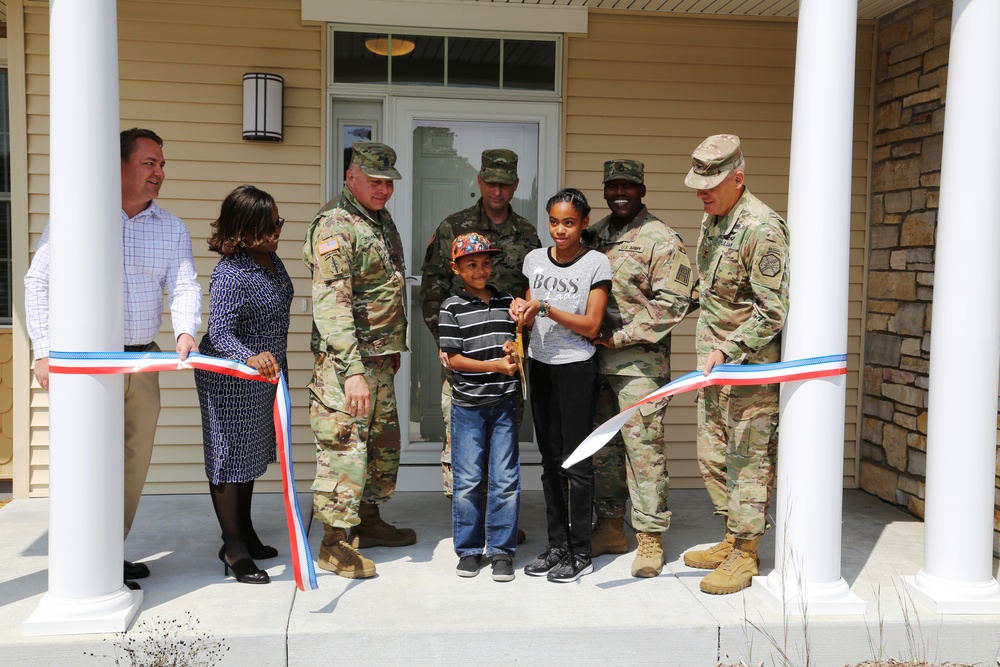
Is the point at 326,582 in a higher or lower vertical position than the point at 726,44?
lower

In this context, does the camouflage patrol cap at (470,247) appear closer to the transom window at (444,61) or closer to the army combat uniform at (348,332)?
the army combat uniform at (348,332)

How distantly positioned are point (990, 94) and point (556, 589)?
2.64 meters

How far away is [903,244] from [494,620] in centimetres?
343

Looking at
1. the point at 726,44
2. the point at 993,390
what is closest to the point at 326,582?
the point at 993,390

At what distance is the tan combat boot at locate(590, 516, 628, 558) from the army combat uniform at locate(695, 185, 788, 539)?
0.57m

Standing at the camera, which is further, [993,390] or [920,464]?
[920,464]

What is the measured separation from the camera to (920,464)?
5.02 m

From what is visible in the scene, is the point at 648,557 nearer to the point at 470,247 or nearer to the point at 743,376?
the point at 743,376

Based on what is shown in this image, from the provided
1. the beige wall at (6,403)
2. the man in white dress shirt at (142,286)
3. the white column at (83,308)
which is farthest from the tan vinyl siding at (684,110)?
the beige wall at (6,403)

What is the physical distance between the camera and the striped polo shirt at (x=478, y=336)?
3.69m

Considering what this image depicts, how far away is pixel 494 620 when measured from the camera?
3336mm

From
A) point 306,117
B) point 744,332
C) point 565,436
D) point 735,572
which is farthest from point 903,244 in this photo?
point 306,117

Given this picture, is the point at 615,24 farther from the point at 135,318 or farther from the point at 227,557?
the point at 227,557

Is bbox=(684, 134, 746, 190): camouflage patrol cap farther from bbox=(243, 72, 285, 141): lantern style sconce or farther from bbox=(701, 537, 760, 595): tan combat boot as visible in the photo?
bbox=(243, 72, 285, 141): lantern style sconce
